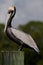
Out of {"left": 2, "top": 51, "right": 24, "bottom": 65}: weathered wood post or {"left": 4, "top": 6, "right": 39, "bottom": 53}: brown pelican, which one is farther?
{"left": 4, "top": 6, "right": 39, "bottom": 53}: brown pelican

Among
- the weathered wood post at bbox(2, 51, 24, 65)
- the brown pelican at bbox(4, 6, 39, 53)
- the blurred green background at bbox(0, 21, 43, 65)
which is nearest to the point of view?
the weathered wood post at bbox(2, 51, 24, 65)

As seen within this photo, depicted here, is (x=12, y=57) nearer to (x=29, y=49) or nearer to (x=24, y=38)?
(x=24, y=38)

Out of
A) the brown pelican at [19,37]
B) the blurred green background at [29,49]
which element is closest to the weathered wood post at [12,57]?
the brown pelican at [19,37]

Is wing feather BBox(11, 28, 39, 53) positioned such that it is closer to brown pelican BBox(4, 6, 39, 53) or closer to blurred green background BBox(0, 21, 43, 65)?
brown pelican BBox(4, 6, 39, 53)

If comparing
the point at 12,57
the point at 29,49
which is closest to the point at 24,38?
the point at 12,57

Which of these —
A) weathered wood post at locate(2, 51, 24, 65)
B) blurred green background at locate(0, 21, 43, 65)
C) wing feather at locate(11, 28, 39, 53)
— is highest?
wing feather at locate(11, 28, 39, 53)

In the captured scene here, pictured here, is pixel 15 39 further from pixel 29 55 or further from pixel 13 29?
pixel 29 55

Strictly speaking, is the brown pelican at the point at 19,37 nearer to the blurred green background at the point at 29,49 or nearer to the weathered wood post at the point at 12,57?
the weathered wood post at the point at 12,57

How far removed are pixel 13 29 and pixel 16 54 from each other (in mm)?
883

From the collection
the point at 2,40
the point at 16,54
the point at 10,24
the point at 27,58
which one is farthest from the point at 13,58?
the point at 2,40

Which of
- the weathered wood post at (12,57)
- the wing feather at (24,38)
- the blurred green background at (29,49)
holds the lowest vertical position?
the blurred green background at (29,49)

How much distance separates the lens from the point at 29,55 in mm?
40406

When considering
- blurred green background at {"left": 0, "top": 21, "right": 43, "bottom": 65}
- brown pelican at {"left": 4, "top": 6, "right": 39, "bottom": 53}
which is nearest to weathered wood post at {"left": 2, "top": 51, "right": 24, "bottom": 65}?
brown pelican at {"left": 4, "top": 6, "right": 39, "bottom": 53}

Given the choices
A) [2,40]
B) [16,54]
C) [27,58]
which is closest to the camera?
[16,54]
